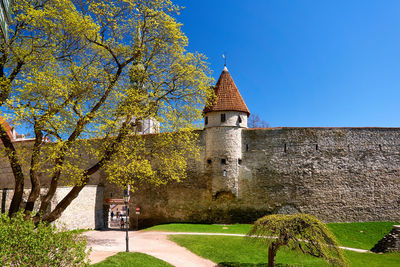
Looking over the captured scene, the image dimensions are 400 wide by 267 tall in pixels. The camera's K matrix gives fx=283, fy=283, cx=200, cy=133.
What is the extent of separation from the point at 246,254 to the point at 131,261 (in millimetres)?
5323

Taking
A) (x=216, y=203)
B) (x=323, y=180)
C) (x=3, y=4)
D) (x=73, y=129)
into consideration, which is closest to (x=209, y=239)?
(x=216, y=203)

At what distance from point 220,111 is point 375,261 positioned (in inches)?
477

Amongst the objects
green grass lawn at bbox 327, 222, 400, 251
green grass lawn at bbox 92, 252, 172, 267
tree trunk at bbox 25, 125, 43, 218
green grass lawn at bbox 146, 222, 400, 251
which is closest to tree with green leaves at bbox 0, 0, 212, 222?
tree trunk at bbox 25, 125, 43, 218

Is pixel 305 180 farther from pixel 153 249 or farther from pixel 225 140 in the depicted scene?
pixel 153 249

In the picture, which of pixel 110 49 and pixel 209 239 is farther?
pixel 209 239

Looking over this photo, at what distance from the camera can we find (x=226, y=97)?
2012 centimetres

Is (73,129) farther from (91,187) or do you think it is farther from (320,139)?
(320,139)

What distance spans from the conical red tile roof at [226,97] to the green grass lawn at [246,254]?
8.86m

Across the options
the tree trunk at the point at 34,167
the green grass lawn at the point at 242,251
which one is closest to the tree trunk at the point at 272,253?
the green grass lawn at the point at 242,251

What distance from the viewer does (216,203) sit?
19969 millimetres

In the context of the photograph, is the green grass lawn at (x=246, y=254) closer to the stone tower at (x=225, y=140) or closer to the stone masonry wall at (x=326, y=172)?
the stone tower at (x=225, y=140)

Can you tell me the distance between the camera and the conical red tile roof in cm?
1984

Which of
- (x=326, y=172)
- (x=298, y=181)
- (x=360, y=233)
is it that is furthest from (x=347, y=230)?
(x=298, y=181)

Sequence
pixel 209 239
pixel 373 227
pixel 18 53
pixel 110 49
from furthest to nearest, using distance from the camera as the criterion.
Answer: pixel 373 227
pixel 209 239
pixel 110 49
pixel 18 53
